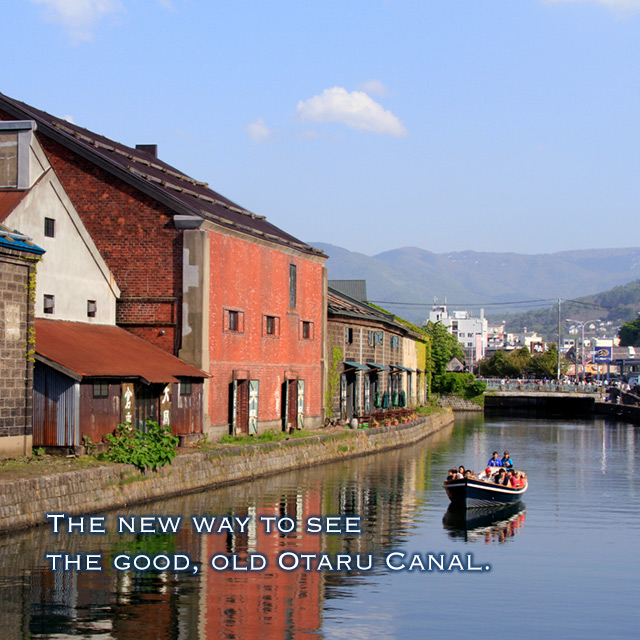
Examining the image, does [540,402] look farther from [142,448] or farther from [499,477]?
[142,448]

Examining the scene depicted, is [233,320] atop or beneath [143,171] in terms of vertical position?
beneath

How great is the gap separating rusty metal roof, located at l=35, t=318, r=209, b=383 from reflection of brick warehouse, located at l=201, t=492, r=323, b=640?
8642 mm

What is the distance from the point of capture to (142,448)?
32.6 m

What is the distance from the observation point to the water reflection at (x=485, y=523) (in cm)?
3086

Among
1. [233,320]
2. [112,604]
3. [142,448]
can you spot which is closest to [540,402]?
[233,320]

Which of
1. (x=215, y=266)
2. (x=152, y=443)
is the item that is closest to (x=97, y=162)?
(x=215, y=266)

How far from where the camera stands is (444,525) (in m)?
32.3

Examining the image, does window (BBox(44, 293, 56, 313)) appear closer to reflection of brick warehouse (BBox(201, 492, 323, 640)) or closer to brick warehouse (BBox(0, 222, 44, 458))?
brick warehouse (BBox(0, 222, 44, 458))

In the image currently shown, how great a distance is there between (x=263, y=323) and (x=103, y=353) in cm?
1353

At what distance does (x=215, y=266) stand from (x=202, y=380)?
4792 mm

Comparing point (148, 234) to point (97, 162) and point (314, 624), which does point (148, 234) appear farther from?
point (314, 624)

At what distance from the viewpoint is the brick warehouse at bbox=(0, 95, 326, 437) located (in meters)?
42.9

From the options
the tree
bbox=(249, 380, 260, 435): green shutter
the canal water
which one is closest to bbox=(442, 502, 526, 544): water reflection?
the canal water

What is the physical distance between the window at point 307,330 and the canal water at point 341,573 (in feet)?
50.6
